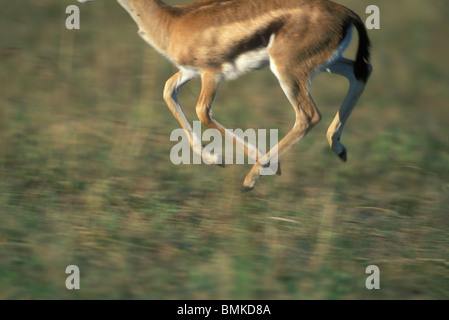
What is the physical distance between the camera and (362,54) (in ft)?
19.3

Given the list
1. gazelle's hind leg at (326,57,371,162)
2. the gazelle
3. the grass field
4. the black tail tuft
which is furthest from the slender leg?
the black tail tuft

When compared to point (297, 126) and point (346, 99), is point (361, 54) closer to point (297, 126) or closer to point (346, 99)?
point (346, 99)

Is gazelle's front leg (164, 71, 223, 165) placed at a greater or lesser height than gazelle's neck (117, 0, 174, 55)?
lesser

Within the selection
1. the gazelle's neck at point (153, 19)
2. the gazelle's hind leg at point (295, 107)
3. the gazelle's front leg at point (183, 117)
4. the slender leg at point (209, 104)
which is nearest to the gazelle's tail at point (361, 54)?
the gazelle's hind leg at point (295, 107)

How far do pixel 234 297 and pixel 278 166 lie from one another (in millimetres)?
1883

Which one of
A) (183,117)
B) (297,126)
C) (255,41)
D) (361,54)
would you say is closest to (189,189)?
(183,117)

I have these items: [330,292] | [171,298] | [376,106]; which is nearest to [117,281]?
[171,298]

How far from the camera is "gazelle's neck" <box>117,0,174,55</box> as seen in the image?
5754mm

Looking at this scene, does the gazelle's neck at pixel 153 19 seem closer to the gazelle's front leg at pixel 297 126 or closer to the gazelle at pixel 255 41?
the gazelle at pixel 255 41

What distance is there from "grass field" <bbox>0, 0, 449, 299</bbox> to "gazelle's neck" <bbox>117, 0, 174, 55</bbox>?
1079 millimetres

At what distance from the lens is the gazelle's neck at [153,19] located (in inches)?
227

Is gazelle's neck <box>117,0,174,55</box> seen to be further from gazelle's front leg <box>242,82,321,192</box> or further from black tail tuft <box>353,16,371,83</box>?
black tail tuft <box>353,16,371,83</box>

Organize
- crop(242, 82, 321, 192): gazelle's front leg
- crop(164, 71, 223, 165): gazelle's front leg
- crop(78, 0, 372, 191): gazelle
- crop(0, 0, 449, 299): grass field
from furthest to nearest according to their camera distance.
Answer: crop(164, 71, 223, 165): gazelle's front leg < crop(242, 82, 321, 192): gazelle's front leg < crop(78, 0, 372, 191): gazelle < crop(0, 0, 449, 299): grass field

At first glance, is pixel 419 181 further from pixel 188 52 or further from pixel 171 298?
pixel 171 298
